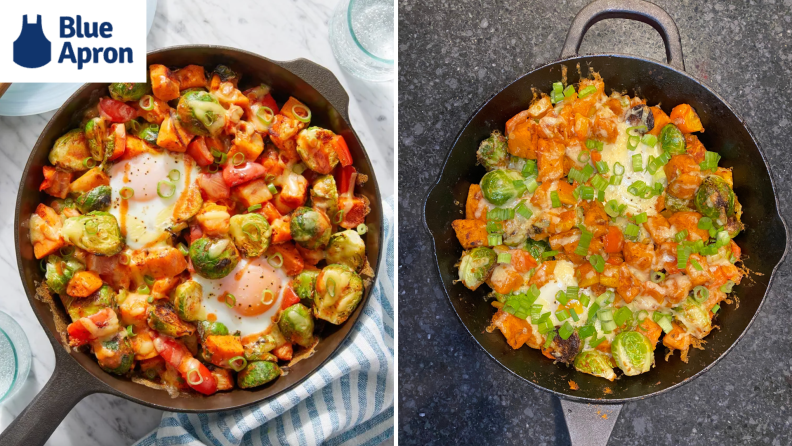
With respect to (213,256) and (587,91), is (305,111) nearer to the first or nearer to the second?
(213,256)

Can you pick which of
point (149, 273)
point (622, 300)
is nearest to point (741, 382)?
point (622, 300)

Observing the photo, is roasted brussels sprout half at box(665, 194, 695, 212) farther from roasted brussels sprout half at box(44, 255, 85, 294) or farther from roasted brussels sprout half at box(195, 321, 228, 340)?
roasted brussels sprout half at box(44, 255, 85, 294)

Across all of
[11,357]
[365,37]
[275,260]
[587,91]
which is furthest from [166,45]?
[587,91]

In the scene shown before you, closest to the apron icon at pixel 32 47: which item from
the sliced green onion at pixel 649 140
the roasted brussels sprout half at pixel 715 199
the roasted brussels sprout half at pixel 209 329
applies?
the roasted brussels sprout half at pixel 209 329

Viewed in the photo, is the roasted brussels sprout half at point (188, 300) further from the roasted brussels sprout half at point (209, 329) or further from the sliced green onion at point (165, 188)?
the sliced green onion at point (165, 188)

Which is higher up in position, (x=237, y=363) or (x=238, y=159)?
(x=238, y=159)

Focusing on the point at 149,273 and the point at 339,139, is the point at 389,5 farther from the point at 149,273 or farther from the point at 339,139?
the point at 149,273
